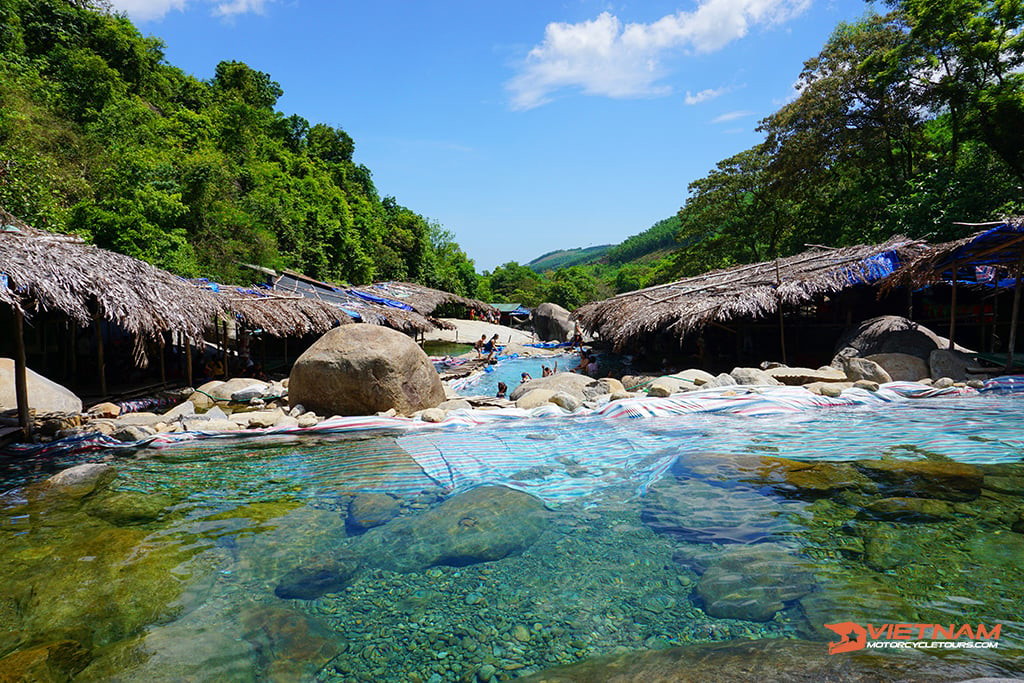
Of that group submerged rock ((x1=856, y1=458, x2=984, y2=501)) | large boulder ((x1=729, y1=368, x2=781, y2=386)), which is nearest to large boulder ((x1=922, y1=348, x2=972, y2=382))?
large boulder ((x1=729, y1=368, x2=781, y2=386))

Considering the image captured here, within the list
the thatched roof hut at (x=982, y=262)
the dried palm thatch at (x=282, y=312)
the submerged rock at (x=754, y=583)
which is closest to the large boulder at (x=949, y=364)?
the thatched roof hut at (x=982, y=262)

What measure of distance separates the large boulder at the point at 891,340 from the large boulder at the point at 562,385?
5022 millimetres

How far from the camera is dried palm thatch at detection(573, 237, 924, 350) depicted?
11.6 metres

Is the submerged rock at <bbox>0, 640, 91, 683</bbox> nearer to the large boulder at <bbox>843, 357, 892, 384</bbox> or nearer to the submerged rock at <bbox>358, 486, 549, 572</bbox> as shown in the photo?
the submerged rock at <bbox>358, 486, 549, 572</bbox>

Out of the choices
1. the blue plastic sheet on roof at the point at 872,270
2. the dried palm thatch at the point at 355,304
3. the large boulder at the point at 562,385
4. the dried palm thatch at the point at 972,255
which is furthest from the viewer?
the dried palm thatch at the point at 355,304

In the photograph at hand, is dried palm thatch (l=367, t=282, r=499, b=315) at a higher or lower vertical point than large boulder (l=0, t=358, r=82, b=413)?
higher

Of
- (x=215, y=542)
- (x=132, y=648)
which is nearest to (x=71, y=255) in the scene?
(x=215, y=542)

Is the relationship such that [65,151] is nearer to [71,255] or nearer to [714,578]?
[71,255]

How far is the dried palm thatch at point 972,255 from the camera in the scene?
8.39 m

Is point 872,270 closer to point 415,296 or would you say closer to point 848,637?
point 848,637

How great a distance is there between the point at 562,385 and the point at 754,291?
5001 mm

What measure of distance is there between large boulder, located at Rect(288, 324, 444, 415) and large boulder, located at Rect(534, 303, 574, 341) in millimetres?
24793

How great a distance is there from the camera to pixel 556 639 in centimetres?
299

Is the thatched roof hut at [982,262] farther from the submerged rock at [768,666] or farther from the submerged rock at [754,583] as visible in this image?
the submerged rock at [768,666]
